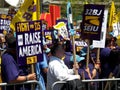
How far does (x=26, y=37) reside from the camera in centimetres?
737

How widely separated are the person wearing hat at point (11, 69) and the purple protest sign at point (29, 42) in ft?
0.40

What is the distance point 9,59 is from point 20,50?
0.69 feet

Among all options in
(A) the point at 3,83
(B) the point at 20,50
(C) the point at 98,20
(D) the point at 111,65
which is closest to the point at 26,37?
(B) the point at 20,50

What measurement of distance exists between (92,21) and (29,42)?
1272 mm

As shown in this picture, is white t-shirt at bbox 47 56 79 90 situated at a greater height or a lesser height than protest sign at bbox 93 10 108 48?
lesser

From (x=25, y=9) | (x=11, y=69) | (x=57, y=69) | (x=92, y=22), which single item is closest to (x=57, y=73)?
(x=57, y=69)

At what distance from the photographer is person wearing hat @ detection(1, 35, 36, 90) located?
7090 mm

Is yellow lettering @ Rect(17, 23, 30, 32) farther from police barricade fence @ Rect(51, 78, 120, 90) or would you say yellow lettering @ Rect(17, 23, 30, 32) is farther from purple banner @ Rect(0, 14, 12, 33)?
purple banner @ Rect(0, 14, 12, 33)

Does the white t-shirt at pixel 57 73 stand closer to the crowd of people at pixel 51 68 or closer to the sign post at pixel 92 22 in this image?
the crowd of people at pixel 51 68

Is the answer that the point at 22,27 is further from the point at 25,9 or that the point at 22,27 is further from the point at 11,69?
the point at 25,9

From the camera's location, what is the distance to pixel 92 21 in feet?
26.6

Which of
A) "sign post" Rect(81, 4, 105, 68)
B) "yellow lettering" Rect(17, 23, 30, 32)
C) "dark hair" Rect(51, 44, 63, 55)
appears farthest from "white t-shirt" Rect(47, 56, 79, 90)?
"sign post" Rect(81, 4, 105, 68)

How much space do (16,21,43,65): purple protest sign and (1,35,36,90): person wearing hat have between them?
12 centimetres

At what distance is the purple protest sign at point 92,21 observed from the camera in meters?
7.98
